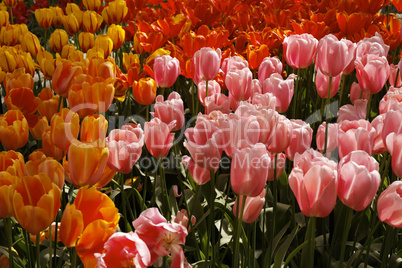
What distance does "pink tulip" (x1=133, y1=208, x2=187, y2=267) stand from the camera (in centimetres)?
84

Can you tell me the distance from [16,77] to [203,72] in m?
0.60

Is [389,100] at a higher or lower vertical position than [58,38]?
higher

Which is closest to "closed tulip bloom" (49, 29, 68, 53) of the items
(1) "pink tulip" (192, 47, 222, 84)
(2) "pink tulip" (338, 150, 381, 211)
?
(1) "pink tulip" (192, 47, 222, 84)

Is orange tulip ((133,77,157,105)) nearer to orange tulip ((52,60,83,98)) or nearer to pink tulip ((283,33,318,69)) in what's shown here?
orange tulip ((52,60,83,98))

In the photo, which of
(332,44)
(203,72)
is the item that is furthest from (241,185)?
(203,72)

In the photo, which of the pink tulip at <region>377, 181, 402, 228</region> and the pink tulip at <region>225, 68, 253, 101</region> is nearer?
the pink tulip at <region>377, 181, 402, 228</region>

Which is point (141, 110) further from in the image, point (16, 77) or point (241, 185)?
point (241, 185)

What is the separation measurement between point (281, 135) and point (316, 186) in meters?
0.21

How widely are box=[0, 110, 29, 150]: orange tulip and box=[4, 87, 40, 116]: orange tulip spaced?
0.57 ft

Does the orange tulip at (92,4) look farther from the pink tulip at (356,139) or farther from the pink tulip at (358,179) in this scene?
the pink tulip at (358,179)

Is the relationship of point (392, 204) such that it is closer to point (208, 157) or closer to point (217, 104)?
point (208, 157)

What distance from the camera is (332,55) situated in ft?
4.64

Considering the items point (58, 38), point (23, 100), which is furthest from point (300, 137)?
point (58, 38)

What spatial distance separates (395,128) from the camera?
108 cm
